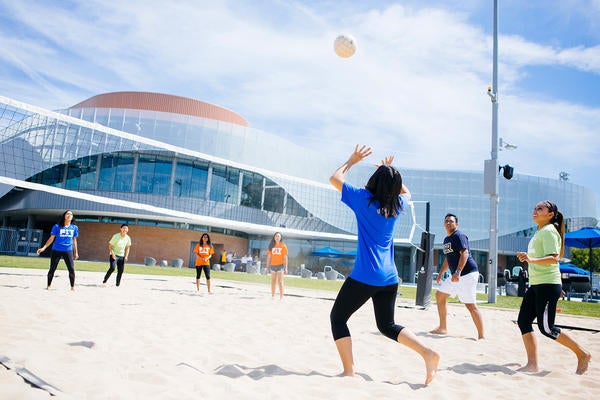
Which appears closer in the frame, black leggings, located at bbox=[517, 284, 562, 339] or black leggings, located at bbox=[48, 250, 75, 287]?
black leggings, located at bbox=[517, 284, 562, 339]

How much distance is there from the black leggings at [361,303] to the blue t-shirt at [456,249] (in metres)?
2.79

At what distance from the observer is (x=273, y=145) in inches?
1307

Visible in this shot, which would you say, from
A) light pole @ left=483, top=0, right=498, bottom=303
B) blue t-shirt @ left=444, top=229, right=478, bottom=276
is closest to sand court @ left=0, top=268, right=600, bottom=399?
blue t-shirt @ left=444, top=229, right=478, bottom=276

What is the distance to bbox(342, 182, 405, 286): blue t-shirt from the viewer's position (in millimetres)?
2941

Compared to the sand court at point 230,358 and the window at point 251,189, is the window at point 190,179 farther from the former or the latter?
the sand court at point 230,358

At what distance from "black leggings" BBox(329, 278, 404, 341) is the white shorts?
2.77 metres

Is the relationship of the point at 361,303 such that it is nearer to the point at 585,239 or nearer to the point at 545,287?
the point at 545,287

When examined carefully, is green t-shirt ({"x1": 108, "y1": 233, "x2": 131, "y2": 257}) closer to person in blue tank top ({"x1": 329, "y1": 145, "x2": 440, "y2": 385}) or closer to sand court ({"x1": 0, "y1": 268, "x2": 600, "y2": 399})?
sand court ({"x1": 0, "y1": 268, "x2": 600, "y2": 399})

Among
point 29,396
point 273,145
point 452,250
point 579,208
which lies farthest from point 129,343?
point 579,208

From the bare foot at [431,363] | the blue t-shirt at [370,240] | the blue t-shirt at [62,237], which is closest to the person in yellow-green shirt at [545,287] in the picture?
the bare foot at [431,363]

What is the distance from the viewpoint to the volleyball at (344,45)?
8.45 m

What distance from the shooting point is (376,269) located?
115 inches

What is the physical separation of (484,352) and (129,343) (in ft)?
11.5

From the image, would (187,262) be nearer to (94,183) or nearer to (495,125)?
(94,183)
